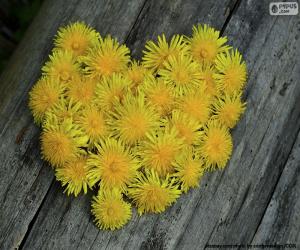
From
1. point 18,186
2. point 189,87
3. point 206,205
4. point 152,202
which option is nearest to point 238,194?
point 206,205

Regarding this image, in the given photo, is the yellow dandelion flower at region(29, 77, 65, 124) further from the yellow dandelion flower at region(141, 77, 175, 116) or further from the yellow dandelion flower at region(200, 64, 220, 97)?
the yellow dandelion flower at region(200, 64, 220, 97)

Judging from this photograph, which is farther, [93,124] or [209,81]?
[209,81]

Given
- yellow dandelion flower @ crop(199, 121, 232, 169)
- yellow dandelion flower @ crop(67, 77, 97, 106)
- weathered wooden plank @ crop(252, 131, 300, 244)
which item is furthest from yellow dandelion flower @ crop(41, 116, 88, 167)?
weathered wooden plank @ crop(252, 131, 300, 244)

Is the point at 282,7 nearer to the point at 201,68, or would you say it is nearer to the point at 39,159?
the point at 201,68

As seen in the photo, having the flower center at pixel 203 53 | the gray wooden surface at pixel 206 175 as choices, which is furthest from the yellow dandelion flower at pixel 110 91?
the flower center at pixel 203 53

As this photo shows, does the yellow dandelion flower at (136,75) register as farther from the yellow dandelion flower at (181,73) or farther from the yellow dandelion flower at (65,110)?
the yellow dandelion flower at (65,110)

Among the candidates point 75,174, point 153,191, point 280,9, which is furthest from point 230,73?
point 75,174

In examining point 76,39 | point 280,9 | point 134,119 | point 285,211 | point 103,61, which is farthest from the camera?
point 280,9

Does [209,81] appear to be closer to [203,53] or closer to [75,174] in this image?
[203,53]

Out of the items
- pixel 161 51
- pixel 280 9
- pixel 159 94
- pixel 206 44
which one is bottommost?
pixel 159 94

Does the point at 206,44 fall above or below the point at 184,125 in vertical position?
above
